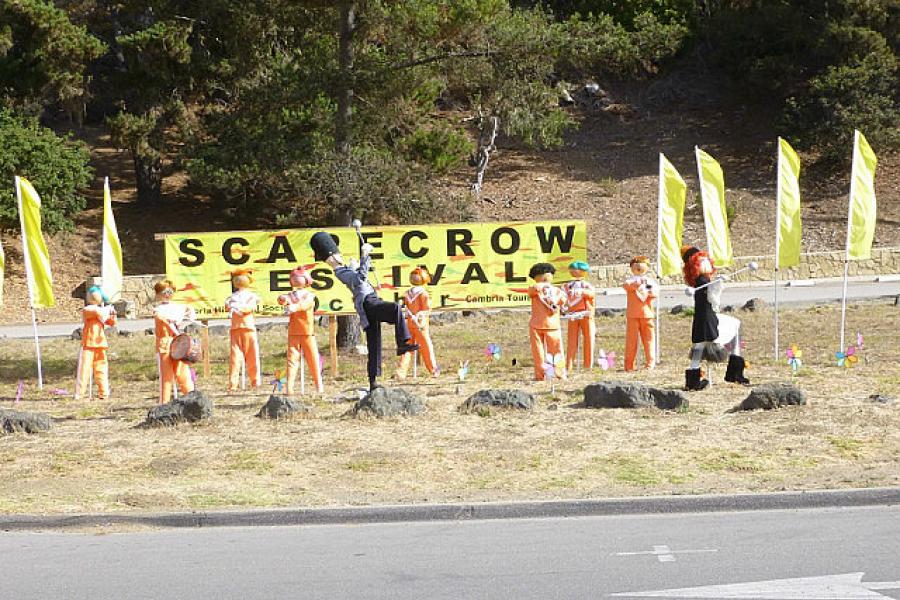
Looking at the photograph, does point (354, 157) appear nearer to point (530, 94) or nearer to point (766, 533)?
point (530, 94)

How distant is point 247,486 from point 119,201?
1125 inches

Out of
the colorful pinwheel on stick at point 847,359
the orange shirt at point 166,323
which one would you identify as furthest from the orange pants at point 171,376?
the colorful pinwheel on stick at point 847,359

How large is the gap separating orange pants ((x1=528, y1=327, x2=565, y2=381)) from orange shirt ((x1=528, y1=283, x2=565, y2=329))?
71mm

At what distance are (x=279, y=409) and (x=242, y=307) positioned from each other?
2738mm

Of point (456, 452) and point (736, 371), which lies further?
point (736, 371)

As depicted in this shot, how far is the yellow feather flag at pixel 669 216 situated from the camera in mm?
17000

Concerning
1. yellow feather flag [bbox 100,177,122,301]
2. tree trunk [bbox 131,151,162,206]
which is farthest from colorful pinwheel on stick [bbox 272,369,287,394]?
tree trunk [bbox 131,151,162,206]

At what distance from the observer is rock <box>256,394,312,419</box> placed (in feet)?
41.1

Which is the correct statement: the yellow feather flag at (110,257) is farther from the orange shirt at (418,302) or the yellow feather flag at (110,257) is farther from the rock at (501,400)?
A: the rock at (501,400)

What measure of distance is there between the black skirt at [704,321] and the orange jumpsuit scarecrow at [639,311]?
2.00m

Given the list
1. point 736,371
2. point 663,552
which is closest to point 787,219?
point 736,371

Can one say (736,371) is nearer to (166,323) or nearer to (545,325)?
(545,325)

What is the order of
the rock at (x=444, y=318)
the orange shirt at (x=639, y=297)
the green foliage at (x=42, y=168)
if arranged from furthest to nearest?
the green foliage at (x=42, y=168) → the rock at (x=444, y=318) → the orange shirt at (x=639, y=297)

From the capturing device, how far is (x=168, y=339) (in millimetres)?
14578
